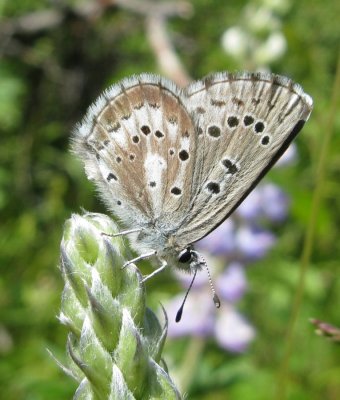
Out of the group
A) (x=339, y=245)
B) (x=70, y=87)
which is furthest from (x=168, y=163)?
(x=70, y=87)

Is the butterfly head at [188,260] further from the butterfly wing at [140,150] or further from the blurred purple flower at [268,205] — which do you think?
the blurred purple flower at [268,205]

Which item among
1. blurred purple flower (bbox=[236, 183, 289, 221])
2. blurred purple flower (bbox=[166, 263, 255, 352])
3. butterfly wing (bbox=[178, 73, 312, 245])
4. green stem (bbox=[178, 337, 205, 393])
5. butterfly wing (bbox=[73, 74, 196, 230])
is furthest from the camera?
blurred purple flower (bbox=[236, 183, 289, 221])

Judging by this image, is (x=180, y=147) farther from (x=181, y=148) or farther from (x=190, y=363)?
(x=190, y=363)

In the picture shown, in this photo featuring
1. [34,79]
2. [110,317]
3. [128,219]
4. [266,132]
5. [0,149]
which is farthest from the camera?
[34,79]

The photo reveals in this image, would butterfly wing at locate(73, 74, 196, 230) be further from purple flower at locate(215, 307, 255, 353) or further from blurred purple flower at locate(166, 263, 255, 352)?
purple flower at locate(215, 307, 255, 353)

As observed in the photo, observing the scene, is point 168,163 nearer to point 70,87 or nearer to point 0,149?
point 0,149

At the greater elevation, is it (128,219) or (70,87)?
(70,87)

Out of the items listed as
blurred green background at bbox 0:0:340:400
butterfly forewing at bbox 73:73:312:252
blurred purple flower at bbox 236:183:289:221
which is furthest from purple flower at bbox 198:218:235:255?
butterfly forewing at bbox 73:73:312:252

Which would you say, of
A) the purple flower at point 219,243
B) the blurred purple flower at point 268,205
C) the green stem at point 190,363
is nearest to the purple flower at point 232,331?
the green stem at point 190,363
